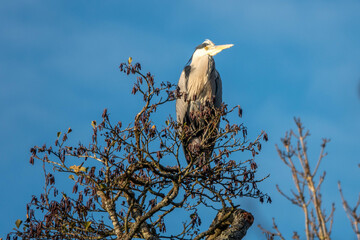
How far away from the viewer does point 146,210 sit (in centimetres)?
780

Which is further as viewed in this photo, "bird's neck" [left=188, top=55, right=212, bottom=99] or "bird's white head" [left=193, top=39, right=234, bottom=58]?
"bird's white head" [left=193, top=39, right=234, bottom=58]

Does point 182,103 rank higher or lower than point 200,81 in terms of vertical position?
lower

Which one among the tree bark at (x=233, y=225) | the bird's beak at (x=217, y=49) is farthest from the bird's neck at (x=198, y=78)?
the tree bark at (x=233, y=225)

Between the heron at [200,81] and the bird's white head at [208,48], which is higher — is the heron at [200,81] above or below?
below

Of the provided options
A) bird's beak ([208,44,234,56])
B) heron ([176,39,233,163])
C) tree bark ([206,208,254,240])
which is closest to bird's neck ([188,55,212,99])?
heron ([176,39,233,163])

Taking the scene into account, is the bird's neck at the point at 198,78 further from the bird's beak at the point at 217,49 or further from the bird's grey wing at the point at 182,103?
the bird's beak at the point at 217,49

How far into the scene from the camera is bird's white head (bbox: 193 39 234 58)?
1156cm

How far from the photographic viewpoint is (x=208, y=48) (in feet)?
38.4

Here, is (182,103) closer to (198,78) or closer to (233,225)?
(198,78)

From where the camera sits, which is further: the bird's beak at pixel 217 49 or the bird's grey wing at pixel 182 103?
the bird's beak at pixel 217 49

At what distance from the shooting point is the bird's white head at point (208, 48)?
1156 centimetres

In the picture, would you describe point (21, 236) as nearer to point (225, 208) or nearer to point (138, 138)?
point (138, 138)

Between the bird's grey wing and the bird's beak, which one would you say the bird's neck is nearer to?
the bird's grey wing

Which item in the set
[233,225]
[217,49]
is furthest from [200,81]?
[233,225]
